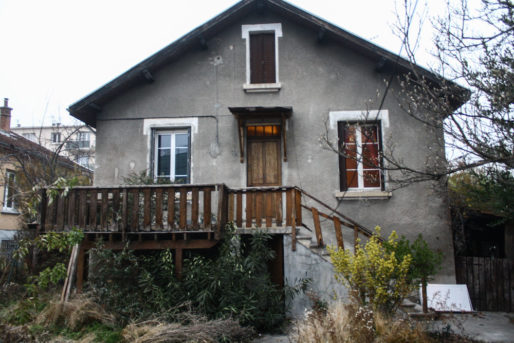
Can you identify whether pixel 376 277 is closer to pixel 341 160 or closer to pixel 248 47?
pixel 341 160

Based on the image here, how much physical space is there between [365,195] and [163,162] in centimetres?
492

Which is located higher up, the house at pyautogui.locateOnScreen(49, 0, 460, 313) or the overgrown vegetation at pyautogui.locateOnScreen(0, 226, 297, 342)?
the house at pyautogui.locateOnScreen(49, 0, 460, 313)

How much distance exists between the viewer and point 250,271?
829 cm

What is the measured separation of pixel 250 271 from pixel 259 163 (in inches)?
142

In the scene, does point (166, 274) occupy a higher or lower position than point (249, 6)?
lower

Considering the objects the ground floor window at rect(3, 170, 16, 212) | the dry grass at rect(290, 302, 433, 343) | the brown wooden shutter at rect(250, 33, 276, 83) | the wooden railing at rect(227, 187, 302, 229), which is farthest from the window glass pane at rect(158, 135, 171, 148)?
the ground floor window at rect(3, 170, 16, 212)

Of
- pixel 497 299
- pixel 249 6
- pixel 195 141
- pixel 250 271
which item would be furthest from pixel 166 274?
pixel 497 299

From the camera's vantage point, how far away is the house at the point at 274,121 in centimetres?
1066

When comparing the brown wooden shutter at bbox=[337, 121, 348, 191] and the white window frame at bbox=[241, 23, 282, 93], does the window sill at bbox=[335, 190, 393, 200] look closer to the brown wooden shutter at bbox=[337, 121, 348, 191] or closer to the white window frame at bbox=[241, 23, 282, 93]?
the brown wooden shutter at bbox=[337, 121, 348, 191]

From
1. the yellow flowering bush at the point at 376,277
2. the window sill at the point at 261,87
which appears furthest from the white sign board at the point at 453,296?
the window sill at the point at 261,87

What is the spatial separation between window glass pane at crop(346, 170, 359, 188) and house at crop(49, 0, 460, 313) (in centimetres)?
5

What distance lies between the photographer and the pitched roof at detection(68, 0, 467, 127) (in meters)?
10.8

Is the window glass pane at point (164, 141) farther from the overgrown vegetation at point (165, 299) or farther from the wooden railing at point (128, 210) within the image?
the overgrown vegetation at point (165, 299)

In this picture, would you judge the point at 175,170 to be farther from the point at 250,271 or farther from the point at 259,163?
the point at 250,271
